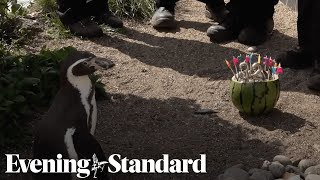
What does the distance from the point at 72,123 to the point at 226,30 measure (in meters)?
3.46

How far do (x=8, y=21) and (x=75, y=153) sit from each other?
12.3 ft

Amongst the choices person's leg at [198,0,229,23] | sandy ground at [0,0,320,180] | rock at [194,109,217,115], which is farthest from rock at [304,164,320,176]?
person's leg at [198,0,229,23]

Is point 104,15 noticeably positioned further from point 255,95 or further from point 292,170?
point 292,170

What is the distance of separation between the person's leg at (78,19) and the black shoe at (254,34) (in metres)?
1.54

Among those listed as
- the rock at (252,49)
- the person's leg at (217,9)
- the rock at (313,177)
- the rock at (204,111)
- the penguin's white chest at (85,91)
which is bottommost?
the rock at (204,111)

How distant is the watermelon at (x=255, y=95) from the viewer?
13.8 ft

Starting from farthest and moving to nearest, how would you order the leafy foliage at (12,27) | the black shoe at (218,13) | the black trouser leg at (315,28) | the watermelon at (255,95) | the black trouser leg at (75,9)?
the black shoe at (218,13), the black trouser leg at (75,9), the leafy foliage at (12,27), the black trouser leg at (315,28), the watermelon at (255,95)

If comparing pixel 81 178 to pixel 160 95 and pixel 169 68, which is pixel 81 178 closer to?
pixel 160 95

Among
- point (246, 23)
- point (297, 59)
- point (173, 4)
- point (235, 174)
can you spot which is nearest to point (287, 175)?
point (235, 174)

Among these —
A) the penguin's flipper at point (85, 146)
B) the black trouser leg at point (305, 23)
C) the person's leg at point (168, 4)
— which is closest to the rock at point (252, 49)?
the black trouser leg at point (305, 23)

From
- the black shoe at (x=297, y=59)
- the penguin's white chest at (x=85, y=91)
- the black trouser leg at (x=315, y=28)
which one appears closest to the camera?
the penguin's white chest at (x=85, y=91)

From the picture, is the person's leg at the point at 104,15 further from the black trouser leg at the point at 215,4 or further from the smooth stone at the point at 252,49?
the smooth stone at the point at 252,49

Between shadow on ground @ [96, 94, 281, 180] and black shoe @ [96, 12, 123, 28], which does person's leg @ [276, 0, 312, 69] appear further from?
black shoe @ [96, 12, 123, 28]

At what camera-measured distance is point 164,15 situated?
6.33 m
